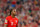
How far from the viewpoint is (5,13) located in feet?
20.0

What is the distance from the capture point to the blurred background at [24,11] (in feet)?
18.8

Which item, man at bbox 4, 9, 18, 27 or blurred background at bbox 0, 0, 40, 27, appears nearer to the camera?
man at bbox 4, 9, 18, 27

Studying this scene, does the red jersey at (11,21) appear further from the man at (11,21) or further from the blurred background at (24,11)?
the blurred background at (24,11)

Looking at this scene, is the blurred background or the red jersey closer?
the red jersey

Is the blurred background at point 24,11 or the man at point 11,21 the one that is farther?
the blurred background at point 24,11

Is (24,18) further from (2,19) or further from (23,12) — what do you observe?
(2,19)

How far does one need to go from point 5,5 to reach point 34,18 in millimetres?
2022

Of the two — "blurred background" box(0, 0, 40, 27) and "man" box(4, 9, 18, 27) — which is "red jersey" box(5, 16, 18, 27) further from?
"blurred background" box(0, 0, 40, 27)

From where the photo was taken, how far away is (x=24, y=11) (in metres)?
6.17

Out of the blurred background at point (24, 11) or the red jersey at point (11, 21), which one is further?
the blurred background at point (24, 11)

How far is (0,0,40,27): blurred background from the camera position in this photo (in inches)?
226

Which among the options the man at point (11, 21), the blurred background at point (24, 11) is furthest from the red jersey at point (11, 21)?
the blurred background at point (24, 11)

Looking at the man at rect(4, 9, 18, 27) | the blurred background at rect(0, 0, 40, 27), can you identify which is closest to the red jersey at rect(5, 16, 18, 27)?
the man at rect(4, 9, 18, 27)

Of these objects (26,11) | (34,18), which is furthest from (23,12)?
(34,18)
